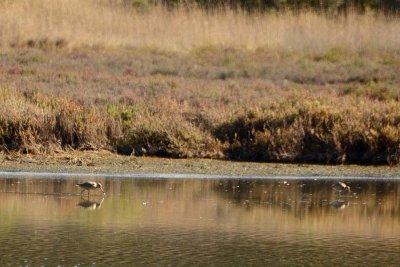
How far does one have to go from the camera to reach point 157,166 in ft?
60.6

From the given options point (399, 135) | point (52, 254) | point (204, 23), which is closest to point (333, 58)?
point (204, 23)

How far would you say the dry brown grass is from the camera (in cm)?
3166

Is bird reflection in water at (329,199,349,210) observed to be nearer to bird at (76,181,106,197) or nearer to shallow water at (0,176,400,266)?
shallow water at (0,176,400,266)

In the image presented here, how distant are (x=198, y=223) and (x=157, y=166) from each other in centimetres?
558

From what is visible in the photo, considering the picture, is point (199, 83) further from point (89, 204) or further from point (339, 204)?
point (89, 204)

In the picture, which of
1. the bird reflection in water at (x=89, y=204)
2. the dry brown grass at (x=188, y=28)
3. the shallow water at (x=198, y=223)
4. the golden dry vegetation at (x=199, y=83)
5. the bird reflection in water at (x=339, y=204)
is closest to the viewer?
the shallow water at (x=198, y=223)

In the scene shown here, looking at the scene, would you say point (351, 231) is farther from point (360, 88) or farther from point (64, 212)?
point (360, 88)

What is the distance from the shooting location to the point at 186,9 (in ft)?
108

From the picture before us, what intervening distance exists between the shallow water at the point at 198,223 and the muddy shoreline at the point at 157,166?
0.96 metres

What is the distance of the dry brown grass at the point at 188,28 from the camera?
104ft

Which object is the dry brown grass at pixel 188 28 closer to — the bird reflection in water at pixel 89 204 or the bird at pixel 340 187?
the bird at pixel 340 187

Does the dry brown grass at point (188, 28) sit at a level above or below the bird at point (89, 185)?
above

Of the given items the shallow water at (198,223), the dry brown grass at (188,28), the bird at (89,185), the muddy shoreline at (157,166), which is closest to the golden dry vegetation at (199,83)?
the dry brown grass at (188,28)

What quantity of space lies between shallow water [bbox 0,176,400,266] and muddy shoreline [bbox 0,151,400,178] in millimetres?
957
